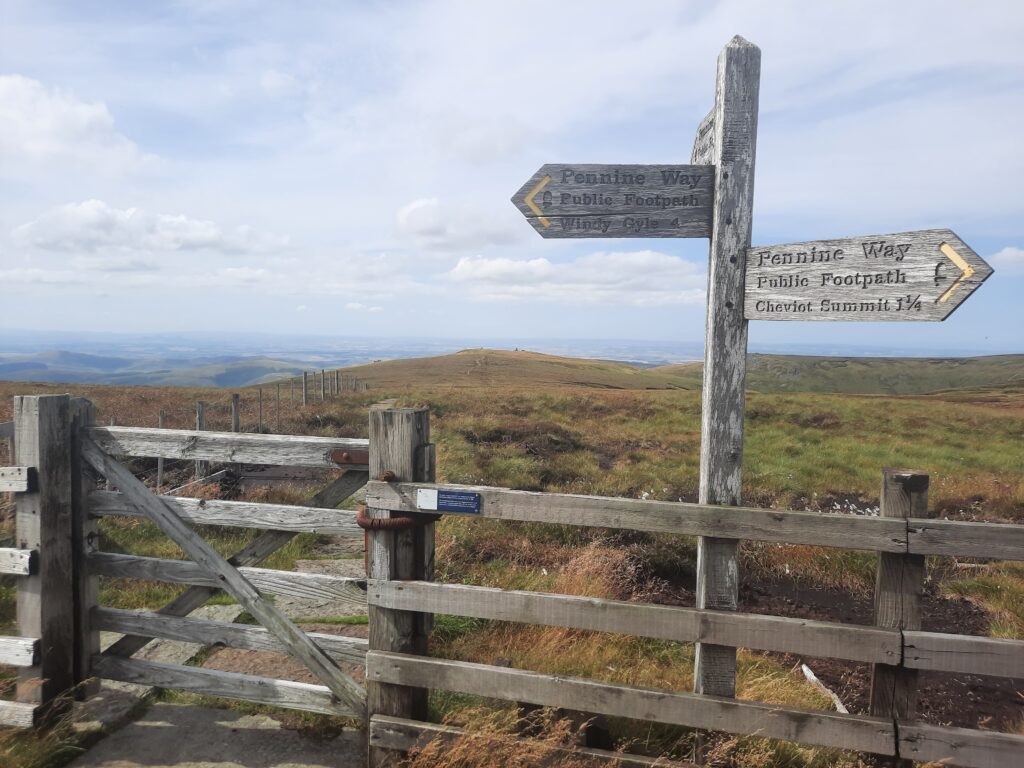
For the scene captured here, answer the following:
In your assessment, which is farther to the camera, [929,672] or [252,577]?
[929,672]

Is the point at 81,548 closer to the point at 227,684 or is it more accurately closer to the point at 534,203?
the point at 227,684

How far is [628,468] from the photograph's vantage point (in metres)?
14.6

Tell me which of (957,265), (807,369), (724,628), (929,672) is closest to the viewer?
(957,265)

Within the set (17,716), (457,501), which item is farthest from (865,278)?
(17,716)

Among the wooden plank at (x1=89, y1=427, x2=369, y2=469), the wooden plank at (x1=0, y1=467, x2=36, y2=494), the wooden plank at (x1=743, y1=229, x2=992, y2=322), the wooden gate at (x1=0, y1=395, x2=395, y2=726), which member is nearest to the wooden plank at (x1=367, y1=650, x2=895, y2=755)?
the wooden gate at (x1=0, y1=395, x2=395, y2=726)

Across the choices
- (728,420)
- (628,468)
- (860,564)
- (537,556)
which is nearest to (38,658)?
(728,420)

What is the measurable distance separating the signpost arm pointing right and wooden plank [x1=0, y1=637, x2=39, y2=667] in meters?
4.29

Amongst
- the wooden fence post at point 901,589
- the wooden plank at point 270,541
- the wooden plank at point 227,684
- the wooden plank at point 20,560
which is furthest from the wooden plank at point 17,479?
the wooden fence post at point 901,589

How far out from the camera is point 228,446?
4219 mm

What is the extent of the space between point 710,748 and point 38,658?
14.2 ft

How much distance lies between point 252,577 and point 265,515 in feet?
1.60

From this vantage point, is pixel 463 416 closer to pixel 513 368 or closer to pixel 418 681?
pixel 418 681

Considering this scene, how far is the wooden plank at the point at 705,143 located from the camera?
375 cm

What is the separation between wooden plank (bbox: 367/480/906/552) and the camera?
10.6 feet
